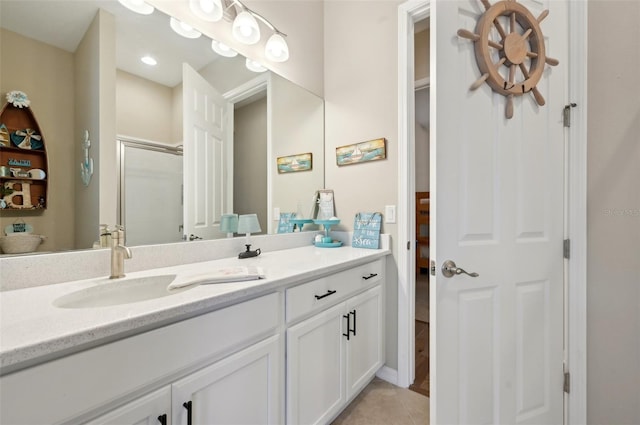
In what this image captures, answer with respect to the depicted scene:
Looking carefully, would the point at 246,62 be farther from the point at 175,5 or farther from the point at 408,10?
the point at 408,10

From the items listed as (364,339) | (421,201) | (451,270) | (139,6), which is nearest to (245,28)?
(139,6)

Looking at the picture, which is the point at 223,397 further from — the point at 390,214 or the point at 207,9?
the point at 207,9

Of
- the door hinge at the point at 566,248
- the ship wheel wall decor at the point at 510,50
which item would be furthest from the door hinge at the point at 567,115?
the door hinge at the point at 566,248

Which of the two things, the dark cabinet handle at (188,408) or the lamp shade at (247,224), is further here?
the lamp shade at (247,224)

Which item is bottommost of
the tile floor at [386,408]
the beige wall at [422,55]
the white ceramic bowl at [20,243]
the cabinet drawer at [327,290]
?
the tile floor at [386,408]

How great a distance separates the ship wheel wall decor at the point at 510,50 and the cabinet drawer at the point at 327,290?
3.52 ft

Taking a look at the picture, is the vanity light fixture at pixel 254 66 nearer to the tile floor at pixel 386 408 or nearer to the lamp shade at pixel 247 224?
the lamp shade at pixel 247 224

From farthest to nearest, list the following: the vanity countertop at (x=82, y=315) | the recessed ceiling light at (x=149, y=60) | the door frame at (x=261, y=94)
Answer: the door frame at (x=261, y=94) < the recessed ceiling light at (x=149, y=60) < the vanity countertop at (x=82, y=315)

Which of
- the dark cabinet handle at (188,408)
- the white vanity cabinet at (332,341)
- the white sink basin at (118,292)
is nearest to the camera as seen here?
the dark cabinet handle at (188,408)

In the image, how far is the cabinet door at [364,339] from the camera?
143cm

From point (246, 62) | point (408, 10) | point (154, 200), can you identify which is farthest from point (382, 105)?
point (154, 200)

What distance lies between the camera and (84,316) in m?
0.63

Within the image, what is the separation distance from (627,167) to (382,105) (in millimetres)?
1299

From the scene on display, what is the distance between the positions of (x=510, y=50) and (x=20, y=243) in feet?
6.96
